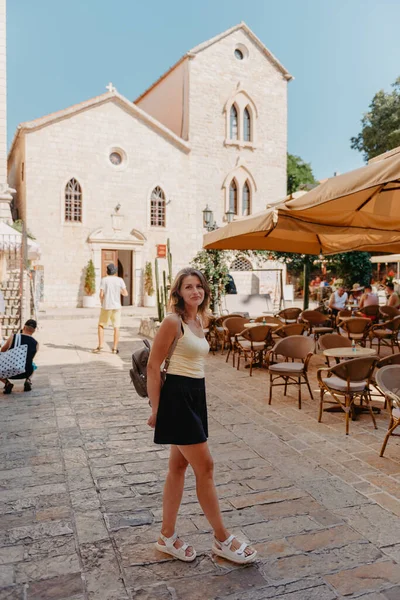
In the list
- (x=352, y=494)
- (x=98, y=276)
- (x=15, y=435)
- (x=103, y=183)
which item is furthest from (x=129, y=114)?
(x=352, y=494)

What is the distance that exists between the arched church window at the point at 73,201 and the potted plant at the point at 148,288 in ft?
12.0

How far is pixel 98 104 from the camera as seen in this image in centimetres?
2156

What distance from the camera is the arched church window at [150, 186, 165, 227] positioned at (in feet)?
75.4

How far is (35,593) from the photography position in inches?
96.9

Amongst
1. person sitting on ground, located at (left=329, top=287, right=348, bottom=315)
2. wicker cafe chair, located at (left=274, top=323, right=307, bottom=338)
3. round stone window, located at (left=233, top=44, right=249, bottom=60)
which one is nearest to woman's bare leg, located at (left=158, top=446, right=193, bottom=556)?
wicker cafe chair, located at (left=274, top=323, right=307, bottom=338)

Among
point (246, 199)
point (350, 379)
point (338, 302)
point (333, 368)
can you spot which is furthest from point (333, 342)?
point (246, 199)

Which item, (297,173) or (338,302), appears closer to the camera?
(338,302)

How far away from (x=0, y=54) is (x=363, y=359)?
45.3ft

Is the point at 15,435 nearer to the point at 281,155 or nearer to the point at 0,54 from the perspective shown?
the point at 0,54

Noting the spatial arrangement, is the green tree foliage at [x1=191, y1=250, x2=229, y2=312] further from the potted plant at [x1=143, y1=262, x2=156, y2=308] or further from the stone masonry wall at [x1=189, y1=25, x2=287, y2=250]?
the stone masonry wall at [x1=189, y1=25, x2=287, y2=250]

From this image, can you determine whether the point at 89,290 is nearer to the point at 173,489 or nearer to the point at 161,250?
the point at 161,250

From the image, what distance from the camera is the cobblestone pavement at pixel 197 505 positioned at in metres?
2.55

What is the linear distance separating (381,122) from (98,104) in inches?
587

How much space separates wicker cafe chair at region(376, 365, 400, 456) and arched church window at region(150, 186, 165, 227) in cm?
1933
